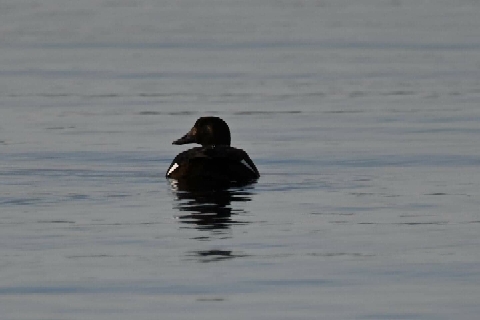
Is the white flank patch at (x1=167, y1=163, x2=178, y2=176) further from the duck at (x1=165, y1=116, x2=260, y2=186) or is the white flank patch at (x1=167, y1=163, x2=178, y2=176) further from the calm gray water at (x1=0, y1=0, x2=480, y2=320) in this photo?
the calm gray water at (x1=0, y1=0, x2=480, y2=320)

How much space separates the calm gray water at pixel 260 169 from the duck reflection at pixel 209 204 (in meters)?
0.03

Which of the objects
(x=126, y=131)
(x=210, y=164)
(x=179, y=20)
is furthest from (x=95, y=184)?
(x=179, y=20)

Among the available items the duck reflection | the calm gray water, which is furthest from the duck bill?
the duck reflection

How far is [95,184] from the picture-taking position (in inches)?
589

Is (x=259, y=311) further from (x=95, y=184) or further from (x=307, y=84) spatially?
(x=307, y=84)

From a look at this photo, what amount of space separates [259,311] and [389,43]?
2186 centimetres

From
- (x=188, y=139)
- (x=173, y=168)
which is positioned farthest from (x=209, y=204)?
(x=188, y=139)

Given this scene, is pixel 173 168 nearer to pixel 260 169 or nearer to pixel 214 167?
pixel 214 167

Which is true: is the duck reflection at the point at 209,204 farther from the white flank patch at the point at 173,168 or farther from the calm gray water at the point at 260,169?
the white flank patch at the point at 173,168

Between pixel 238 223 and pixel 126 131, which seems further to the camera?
pixel 126 131

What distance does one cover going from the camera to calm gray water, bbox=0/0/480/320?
390 inches

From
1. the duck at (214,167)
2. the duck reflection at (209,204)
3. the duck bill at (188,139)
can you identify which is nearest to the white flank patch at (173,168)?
the duck at (214,167)

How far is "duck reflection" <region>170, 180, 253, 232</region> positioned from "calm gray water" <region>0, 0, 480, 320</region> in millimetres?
27

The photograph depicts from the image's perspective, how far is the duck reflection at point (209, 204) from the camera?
12.5 metres
